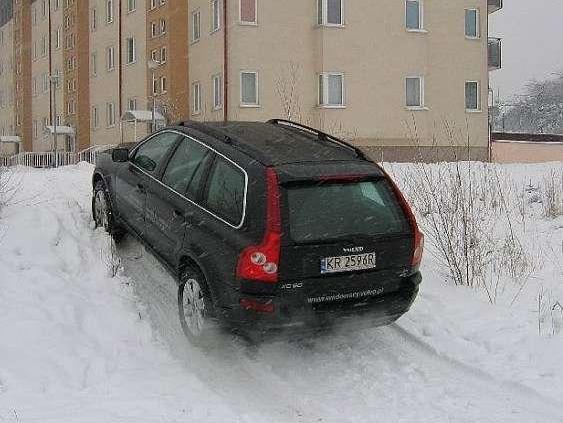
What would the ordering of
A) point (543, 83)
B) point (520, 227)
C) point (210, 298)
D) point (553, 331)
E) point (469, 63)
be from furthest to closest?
point (543, 83)
point (469, 63)
point (520, 227)
point (553, 331)
point (210, 298)

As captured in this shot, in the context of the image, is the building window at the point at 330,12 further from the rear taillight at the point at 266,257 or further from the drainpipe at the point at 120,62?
the rear taillight at the point at 266,257

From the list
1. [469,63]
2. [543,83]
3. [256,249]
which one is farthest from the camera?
[543,83]

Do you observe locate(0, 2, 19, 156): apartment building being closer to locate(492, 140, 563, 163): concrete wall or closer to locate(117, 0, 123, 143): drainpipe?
locate(117, 0, 123, 143): drainpipe

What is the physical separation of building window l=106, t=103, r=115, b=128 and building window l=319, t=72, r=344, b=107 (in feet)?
49.4

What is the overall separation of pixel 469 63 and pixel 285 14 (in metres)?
8.20

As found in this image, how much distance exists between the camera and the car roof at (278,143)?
17.8 ft

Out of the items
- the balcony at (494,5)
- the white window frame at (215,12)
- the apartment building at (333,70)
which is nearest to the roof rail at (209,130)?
the apartment building at (333,70)

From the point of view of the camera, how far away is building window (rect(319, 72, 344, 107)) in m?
24.8

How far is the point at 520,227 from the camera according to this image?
30.4ft

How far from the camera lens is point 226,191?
17.7ft

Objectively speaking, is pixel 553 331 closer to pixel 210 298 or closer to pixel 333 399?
pixel 333 399

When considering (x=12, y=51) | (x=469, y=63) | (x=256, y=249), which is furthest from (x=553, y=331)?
(x=12, y=51)

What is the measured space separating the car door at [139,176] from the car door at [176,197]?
0.18 metres

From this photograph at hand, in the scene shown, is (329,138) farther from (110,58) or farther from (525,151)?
(110,58)
